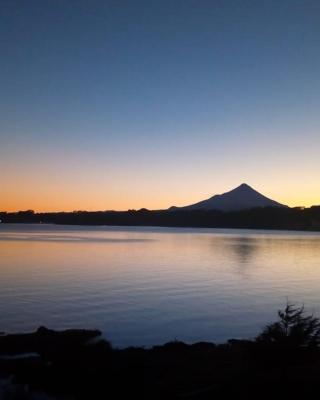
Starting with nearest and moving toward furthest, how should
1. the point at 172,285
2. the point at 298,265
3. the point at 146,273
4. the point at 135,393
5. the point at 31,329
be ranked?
the point at 135,393 < the point at 31,329 < the point at 172,285 < the point at 146,273 < the point at 298,265

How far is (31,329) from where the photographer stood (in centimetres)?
1828

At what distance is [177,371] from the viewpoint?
1136 cm

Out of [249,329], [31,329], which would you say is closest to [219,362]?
[249,329]

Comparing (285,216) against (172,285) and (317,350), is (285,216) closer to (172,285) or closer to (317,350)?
(172,285)

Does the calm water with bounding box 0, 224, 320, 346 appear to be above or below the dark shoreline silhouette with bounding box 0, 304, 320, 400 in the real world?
below

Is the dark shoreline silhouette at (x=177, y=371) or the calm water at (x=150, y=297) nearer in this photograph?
the dark shoreline silhouette at (x=177, y=371)

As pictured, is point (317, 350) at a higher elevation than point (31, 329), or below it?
higher

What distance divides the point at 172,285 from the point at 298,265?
70.4ft

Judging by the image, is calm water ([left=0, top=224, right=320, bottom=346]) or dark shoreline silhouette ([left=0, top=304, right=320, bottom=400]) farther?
calm water ([left=0, top=224, right=320, bottom=346])

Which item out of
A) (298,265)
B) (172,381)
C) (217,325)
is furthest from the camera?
(298,265)

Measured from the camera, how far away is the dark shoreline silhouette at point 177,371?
8.70 m

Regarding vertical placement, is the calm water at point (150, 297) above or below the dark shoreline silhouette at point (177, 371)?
below

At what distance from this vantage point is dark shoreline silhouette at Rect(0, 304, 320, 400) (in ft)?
28.6

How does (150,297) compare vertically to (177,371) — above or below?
below
